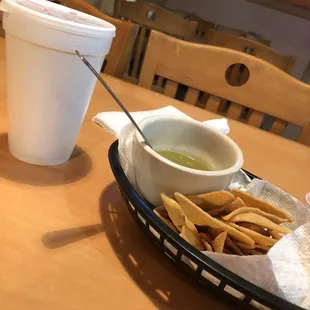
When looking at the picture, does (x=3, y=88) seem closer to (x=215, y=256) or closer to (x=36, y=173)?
(x=36, y=173)

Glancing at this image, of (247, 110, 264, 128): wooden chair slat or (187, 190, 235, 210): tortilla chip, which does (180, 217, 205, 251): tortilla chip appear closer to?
(187, 190, 235, 210): tortilla chip

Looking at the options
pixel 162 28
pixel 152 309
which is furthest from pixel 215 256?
pixel 162 28

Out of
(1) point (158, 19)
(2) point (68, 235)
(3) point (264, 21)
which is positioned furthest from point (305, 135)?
(3) point (264, 21)

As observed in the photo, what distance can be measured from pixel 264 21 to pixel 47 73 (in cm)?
256

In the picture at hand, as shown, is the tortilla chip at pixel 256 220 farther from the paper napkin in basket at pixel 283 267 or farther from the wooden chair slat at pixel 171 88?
the wooden chair slat at pixel 171 88

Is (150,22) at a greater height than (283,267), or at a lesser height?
lesser

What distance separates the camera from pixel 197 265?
0.36 metres

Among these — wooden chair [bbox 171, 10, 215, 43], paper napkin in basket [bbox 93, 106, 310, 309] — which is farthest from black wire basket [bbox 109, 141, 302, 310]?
wooden chair [bbox 171, 10, 215, 43]

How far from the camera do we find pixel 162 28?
212cm

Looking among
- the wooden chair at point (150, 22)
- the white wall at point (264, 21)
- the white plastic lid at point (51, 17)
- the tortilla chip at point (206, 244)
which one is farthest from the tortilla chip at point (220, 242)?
the white wall at point (264, 21)

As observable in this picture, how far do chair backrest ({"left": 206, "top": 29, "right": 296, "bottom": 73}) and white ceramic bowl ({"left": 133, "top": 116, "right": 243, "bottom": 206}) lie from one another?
1.11 metres

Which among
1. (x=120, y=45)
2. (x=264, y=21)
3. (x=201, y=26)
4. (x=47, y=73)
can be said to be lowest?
(x=201, y=26)

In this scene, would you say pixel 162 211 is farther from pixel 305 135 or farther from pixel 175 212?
pixel 305 135

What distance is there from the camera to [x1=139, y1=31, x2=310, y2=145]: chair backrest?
93cm
